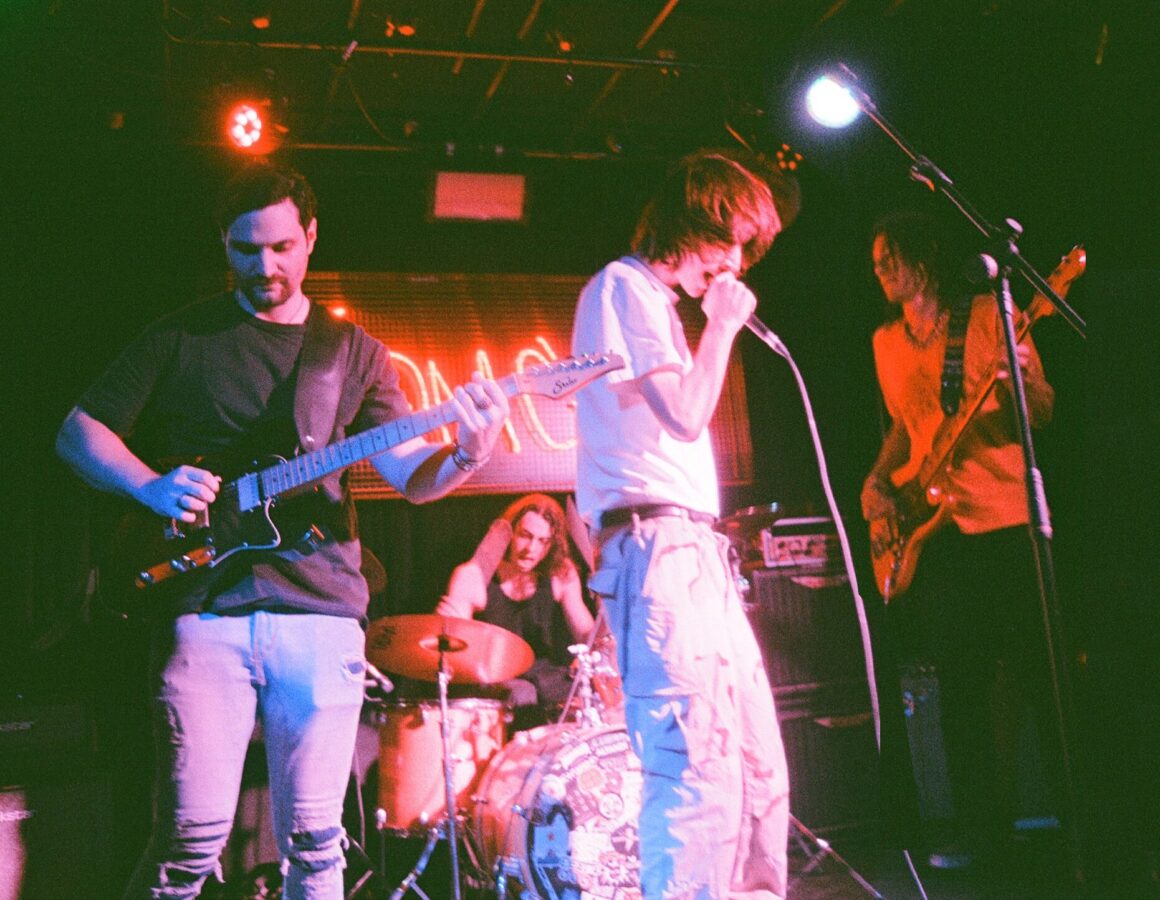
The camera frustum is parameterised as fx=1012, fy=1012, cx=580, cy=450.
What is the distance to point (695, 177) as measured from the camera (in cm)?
264

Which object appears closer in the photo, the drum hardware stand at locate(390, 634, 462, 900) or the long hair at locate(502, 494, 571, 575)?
the drum hardware stand at locate(390, 634, 462, 900)

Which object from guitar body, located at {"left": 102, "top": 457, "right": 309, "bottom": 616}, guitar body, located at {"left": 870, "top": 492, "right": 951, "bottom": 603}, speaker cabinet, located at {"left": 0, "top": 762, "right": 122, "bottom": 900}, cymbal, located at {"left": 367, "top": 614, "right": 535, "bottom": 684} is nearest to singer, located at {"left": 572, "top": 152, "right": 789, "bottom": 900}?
guitar body, located at {"left": 102, "top": 457, "right": 309, "bottom": 616}

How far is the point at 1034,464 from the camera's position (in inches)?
94.6


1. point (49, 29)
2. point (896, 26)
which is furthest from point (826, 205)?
point (49, 29)

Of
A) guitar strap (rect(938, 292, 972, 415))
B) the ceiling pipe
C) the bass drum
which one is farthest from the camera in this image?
the ceiling pipe

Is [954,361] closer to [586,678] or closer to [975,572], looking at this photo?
[975,572]

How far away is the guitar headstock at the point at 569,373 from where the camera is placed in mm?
2402

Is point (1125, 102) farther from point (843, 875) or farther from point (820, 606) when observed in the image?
point (843, 875)

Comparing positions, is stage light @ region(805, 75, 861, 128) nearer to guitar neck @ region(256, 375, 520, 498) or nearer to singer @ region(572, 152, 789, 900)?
singer @ region(572, 152, 789, 900)

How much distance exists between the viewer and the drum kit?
344 cm

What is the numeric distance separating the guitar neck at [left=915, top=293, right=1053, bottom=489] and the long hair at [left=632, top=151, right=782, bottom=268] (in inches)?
58.4

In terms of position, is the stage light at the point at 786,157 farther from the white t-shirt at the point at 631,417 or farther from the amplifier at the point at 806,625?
the white t-shirt at the point at 631,417

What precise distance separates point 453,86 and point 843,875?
4.36m

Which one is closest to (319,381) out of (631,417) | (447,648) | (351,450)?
(351,450)
